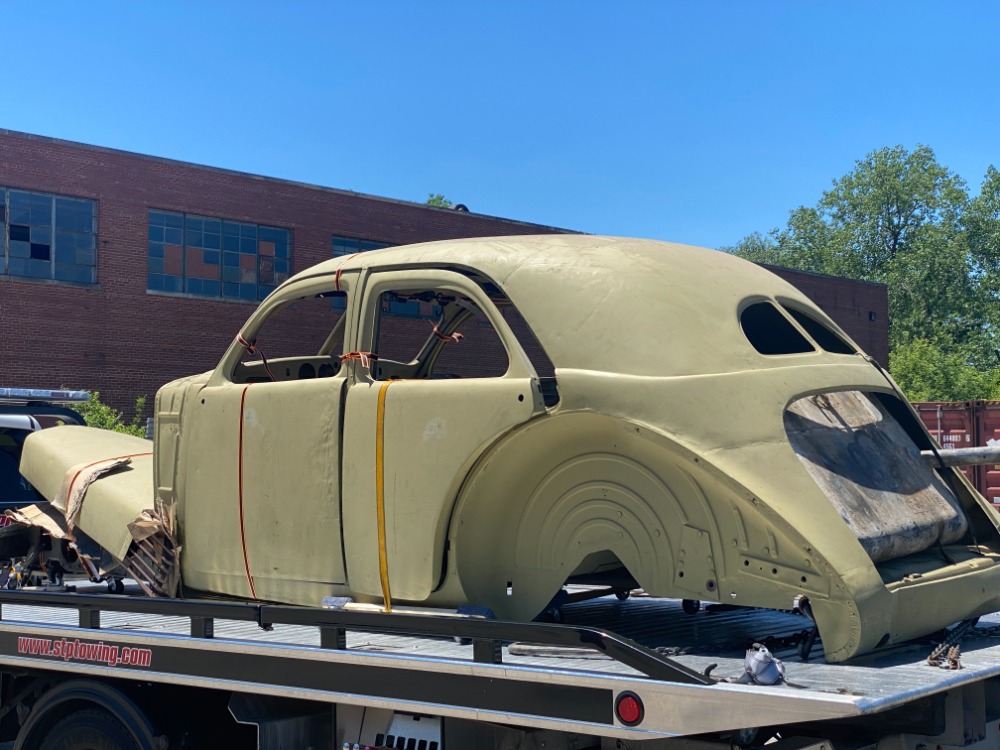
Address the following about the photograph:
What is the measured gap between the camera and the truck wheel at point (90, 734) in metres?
5.30

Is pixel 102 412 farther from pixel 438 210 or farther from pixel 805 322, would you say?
pixel 805 322

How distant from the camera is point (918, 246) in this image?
65.2 m

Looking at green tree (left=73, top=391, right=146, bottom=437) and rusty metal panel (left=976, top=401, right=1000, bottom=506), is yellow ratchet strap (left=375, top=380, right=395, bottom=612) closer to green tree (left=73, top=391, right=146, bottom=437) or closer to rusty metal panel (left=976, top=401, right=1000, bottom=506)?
rusty metal panel (left=976, top=401, right=1000, bottom=506)

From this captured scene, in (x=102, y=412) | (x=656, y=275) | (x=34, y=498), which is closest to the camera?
(x=656, y=275)

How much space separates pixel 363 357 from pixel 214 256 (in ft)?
84.9

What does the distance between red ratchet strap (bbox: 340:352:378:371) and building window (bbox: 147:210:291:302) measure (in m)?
25.2

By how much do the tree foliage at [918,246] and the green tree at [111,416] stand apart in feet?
129

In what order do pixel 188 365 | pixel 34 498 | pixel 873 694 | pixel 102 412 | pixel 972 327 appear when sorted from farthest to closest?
1. pixel 972 327
2. pixel 188 365
3. pixel 102 412
4. pixel 34 498
5. pixel 873 694

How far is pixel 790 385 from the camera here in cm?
431

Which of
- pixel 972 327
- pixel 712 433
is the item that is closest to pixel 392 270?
pixel 712 433

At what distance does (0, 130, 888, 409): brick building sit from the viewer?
1056 inches

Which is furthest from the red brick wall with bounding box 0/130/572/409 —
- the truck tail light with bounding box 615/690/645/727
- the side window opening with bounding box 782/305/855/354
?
the truck tail light with bounding box 615/690/645/727

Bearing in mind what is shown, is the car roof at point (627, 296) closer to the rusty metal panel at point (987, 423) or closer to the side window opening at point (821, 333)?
the side window opening at point (821, 333)

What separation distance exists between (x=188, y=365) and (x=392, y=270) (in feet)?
84.7
